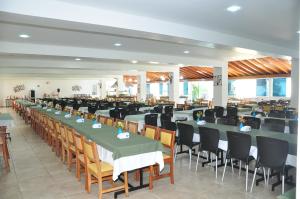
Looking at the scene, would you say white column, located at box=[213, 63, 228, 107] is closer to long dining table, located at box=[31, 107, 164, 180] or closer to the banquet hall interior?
the banquet hall interior

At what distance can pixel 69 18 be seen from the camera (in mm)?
3945

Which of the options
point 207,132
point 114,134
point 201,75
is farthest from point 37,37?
point 201,75

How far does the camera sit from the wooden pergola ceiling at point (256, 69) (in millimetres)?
13812

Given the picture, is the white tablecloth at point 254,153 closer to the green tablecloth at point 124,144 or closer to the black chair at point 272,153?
the black chair at point 272,153

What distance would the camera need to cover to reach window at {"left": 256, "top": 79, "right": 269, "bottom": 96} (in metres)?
16.4

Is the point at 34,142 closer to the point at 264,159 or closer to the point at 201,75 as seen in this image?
the point at 264,159

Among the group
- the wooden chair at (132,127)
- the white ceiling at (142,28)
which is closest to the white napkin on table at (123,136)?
the wooden chair at (132,127)

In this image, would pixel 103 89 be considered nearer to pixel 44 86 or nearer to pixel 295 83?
pixel 44 86

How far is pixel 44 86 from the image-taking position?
79.8ft

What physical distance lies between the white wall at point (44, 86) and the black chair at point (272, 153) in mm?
23545

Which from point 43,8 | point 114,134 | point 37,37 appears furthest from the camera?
point 37,37

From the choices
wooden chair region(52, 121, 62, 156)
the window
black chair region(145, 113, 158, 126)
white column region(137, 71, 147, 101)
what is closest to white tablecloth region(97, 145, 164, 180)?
wooden chair region(52, 121, 62, 156)

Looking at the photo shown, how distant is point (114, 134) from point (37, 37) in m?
3.75

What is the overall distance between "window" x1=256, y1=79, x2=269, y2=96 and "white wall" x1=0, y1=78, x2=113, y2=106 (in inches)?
640
